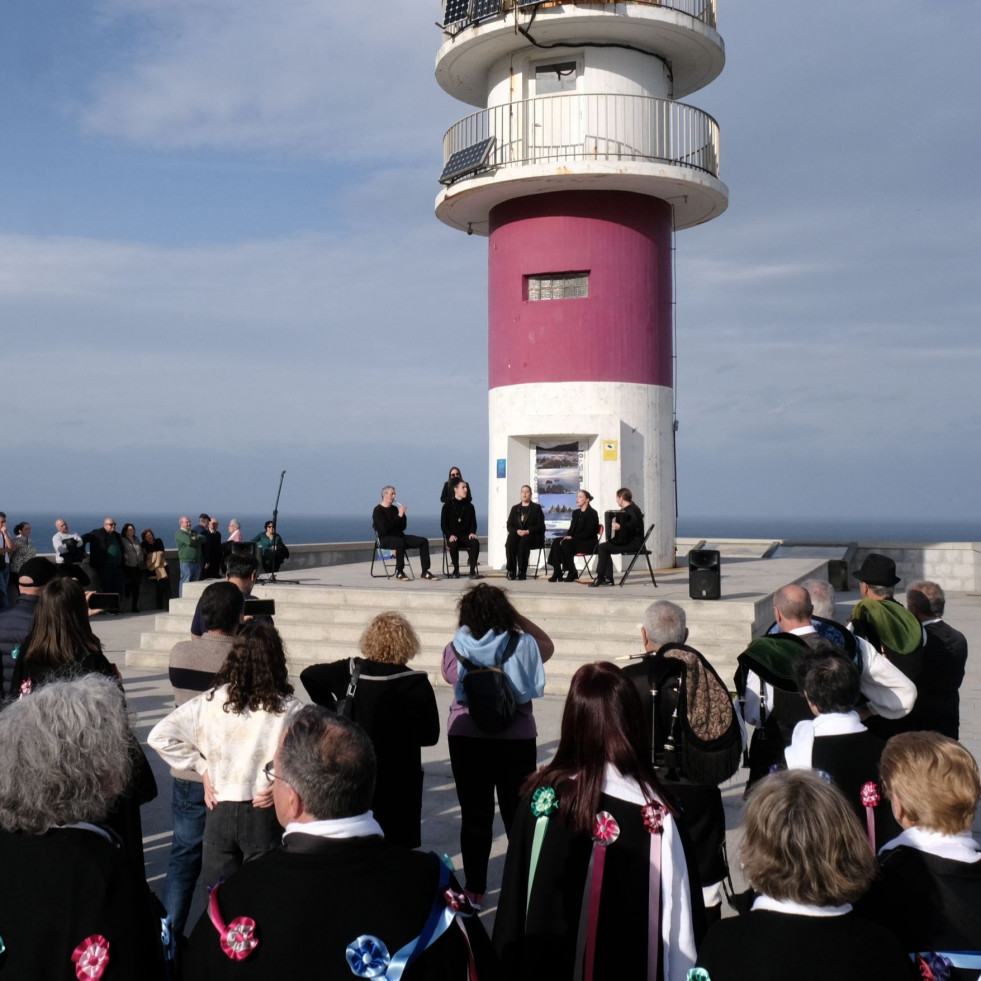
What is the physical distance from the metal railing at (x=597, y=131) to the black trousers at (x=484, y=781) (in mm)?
11751

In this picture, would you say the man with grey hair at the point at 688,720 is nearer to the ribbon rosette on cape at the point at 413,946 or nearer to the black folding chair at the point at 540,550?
the ribbon rosette on cape at the point at 413,946

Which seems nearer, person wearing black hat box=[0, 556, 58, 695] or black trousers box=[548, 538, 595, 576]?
person wearing black hat box=[0, 556, 58, 695]

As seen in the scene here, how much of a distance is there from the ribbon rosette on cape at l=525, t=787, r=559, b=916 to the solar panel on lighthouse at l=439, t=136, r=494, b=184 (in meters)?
13.5

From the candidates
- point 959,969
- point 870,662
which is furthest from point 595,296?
point 959,969

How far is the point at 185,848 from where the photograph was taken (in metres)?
4.40

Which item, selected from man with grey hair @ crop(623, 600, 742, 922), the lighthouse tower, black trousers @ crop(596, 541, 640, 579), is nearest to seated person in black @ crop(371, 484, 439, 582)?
the lighthouse tower

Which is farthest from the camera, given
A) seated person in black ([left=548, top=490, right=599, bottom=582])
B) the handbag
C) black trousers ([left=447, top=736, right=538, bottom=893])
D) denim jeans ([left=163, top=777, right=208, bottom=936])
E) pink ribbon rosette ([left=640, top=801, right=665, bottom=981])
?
seated person in black ([left=548, top=490, right=599, bottom=582])

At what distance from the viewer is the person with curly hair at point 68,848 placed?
2.21m

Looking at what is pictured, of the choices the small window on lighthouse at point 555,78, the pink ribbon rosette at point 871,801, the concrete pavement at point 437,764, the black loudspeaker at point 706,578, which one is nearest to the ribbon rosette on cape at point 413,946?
the concrete pavement at point 437,764

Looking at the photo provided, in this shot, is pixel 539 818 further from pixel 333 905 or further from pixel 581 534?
pixel 581 534

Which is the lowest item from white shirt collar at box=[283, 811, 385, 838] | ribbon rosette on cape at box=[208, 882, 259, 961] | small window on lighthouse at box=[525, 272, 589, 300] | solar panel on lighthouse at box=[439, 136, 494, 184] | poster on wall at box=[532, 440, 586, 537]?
ribbon rosette on cape at box=[208, 882, 259, 961]

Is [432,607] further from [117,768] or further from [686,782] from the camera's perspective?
[117,768]

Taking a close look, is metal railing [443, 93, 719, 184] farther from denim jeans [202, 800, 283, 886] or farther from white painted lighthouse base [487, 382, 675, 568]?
denim jeans [202, 800, 283, 886]

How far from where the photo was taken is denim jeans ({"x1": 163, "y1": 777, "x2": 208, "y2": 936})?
4.38 metres
